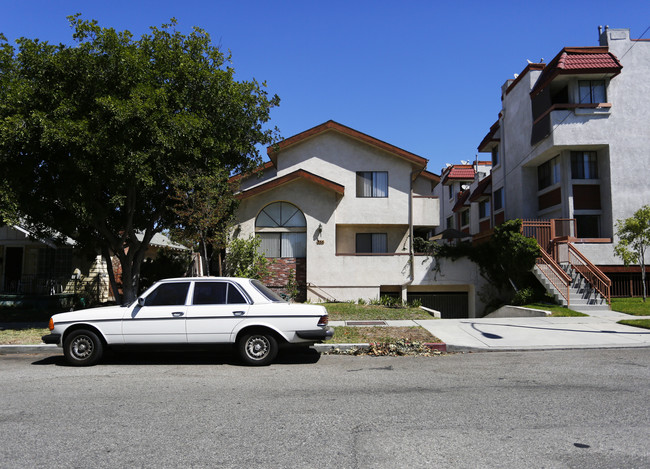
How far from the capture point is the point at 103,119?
510 inches

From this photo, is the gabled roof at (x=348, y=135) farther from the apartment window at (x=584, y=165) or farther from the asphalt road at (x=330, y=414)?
the asphalt road at (x=330, y=414)

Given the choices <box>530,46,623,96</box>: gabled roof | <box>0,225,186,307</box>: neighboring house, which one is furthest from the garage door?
<box>0,225,186,307</box>: neighboring house

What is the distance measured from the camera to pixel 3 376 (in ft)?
26.7

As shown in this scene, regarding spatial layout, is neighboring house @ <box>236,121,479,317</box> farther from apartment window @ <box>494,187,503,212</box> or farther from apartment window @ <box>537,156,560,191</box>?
apartment window @ <box>494,187,503,212</box>

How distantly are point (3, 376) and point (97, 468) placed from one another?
5.31 m

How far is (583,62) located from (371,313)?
1517 cm

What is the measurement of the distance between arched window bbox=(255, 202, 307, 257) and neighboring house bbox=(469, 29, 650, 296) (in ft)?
31.9

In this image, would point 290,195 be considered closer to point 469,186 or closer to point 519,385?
point 519,385

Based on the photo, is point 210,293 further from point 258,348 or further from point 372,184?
point 372,184

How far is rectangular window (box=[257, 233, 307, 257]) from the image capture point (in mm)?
22000

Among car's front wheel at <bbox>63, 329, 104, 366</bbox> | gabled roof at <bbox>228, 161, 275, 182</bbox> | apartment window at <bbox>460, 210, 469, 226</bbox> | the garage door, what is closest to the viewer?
car's front wheel at <bbox>63, 329, 104, 366</bbox>

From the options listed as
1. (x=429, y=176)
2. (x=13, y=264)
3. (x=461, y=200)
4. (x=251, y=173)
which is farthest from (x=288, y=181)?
(x=461, y=200)

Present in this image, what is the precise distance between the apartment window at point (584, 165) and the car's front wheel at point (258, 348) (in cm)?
1919

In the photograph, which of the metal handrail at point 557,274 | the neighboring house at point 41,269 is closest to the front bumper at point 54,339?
the neighboring house at point 41,269
